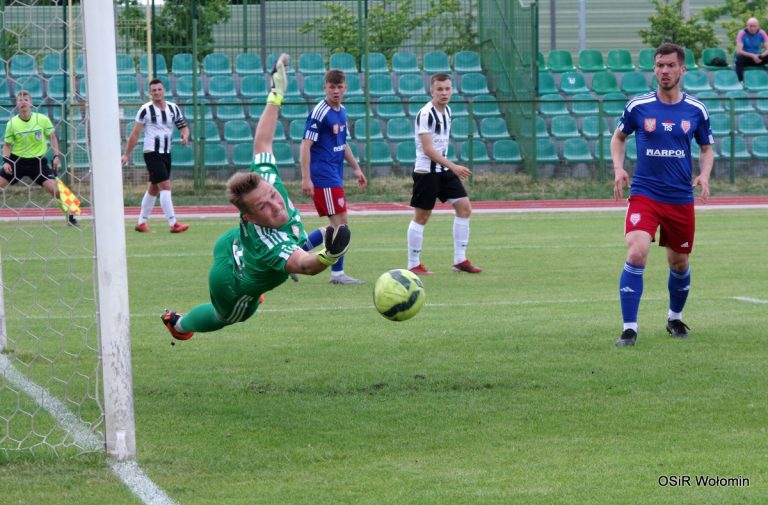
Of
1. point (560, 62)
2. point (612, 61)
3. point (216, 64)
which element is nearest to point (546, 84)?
point (560, 62)

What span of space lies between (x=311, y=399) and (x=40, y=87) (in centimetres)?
1998

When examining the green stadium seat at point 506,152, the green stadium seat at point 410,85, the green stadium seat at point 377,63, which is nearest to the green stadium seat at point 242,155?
the green stadium seat at point 410,85

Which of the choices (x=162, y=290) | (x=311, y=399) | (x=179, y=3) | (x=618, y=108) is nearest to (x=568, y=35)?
(x=618, y=108)

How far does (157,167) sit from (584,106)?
12117 mm

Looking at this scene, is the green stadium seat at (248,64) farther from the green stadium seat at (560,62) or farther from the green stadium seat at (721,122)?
the green stadium seat at (721,122)

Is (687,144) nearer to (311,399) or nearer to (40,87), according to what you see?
(311,399)

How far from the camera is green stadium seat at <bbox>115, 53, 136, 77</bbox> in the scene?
25562 mm

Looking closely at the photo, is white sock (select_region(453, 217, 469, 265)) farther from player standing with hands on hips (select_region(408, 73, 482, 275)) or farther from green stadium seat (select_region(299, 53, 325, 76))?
green stadium seat (select_region(299, 53, 325, 76))

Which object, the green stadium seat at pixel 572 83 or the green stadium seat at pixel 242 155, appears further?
the green stadium seat at pixel 572 83

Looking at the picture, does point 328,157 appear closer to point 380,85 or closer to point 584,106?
point 380,85

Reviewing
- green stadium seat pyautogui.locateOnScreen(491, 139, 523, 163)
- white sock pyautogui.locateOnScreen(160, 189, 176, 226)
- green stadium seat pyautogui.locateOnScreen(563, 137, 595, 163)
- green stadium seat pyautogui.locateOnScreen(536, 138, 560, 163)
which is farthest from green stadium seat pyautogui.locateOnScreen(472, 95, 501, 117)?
white sock pyautogui.locateOnScreen(160, 189, 176, 226)

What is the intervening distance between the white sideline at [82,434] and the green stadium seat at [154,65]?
19.1 metres

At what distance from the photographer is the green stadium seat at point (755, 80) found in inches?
1057

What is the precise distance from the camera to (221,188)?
23672 mm
